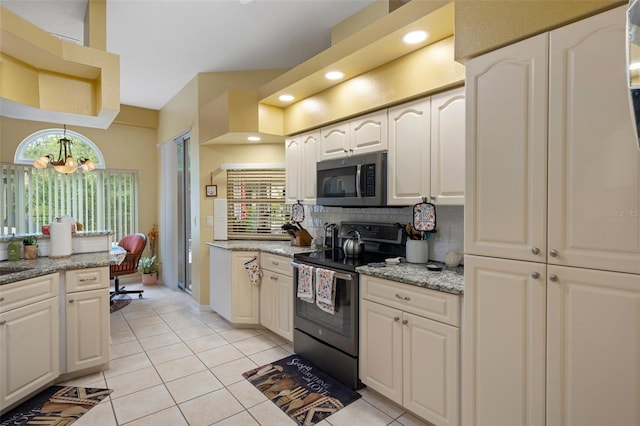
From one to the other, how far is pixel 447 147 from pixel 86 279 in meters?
2.83

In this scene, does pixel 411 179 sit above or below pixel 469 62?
below

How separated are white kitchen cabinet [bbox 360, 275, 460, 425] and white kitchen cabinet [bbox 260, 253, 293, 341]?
36.8 inches

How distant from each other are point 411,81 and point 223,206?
278 centimetres

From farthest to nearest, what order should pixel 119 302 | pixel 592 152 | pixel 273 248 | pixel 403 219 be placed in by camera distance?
pixel 119 302 < pixel 273 248 < pixel 403 219 < pixel 592 152

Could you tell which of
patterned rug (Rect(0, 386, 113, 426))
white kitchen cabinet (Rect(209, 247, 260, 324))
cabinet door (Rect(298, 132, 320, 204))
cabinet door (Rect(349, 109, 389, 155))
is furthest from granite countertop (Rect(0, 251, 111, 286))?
cabinet door (Rect(349, 109, 389, 155))

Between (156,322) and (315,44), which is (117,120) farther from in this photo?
(315,44)

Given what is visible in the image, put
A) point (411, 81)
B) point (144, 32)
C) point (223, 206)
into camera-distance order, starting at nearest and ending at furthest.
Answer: point (411, 81), point (144, 32), point (223, 206)

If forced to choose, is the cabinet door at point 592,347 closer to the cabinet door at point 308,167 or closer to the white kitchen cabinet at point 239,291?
the cabinet door at point 308,167

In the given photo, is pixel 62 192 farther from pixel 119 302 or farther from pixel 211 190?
pixel 211 190

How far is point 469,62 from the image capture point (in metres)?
1.75

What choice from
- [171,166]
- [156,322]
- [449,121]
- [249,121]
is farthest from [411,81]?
[171,166]

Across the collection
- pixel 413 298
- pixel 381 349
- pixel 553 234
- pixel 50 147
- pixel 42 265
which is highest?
pixel 50 147

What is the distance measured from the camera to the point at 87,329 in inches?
103

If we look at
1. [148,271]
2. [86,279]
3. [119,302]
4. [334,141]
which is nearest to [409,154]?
[334,141]
